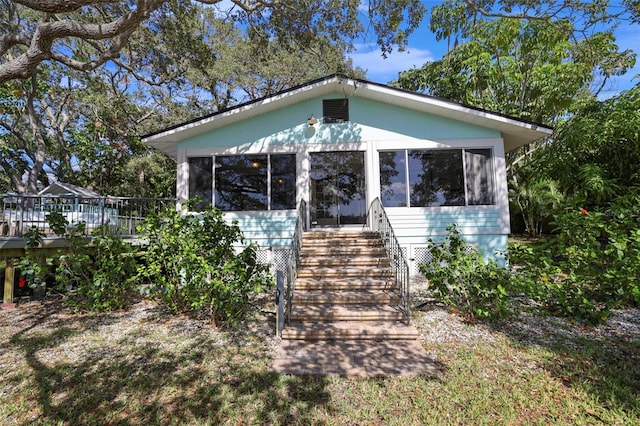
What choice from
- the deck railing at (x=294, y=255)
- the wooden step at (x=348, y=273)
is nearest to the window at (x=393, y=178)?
the deck railing at (x=294, y=255)

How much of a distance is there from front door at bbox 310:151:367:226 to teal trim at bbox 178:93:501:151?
22.3 inches

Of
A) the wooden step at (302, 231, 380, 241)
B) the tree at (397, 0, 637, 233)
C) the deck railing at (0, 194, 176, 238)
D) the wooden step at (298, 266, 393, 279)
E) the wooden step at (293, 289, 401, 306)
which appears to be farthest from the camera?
the tree at (397, 0, 637, 233)

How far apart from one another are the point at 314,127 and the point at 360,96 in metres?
1.57

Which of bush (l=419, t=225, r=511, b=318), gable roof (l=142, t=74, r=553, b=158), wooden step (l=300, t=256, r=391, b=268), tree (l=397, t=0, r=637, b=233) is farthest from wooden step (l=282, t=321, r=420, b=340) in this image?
tree (l=397, t=0, r=637, b=233)

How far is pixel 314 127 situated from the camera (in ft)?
28.4

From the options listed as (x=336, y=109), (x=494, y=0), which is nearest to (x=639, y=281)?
(x=494, y=0)

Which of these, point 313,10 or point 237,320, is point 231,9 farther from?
point 237,320

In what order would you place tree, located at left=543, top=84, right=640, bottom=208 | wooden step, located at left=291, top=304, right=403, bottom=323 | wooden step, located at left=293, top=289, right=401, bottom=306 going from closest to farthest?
wooden step, located at left=291, top=304, right=403, bottom=323 → wooden step, located at left=293, top=289, right=401, bottom=306 → tree, located at left=543, top=84, right=640, bottom=208

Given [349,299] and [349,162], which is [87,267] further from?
[349,162]

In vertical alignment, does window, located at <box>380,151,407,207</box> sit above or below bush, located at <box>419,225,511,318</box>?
above

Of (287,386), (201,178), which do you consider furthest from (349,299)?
(201,178)

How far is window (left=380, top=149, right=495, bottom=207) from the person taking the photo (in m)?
8.12

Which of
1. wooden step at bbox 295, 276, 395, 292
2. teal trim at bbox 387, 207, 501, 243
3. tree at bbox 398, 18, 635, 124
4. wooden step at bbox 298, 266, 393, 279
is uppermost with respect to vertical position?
tree at bbox 398, 18, 635, 124

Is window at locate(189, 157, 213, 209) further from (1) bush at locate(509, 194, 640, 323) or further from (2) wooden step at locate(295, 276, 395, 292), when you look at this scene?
(1) bush at locate(509, 194, 640, 323)
